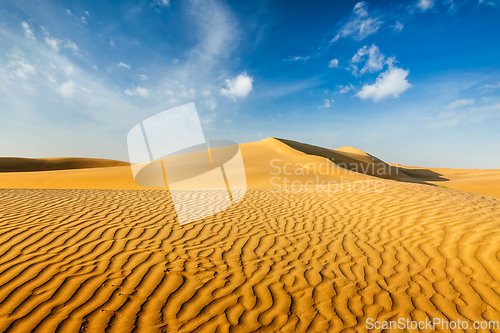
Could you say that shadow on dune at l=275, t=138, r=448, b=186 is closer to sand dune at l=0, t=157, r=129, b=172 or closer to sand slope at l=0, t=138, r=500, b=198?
sand slope at l=0, t=138, r=500, b=198

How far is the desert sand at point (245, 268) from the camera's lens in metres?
2.45

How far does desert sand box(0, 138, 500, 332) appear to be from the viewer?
2451mm

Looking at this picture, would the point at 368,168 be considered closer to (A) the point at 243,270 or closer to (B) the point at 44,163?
(A) the point at 243,270

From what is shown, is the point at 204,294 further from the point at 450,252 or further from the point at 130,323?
the point at 450,252

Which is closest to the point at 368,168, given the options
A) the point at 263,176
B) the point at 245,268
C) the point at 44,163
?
the point at 263,176

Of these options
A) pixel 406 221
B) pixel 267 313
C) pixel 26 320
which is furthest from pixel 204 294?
pixel 406 221

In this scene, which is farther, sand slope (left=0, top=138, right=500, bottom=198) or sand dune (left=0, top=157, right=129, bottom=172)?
sand dune (left=0, top=157, right=129, bottom=172)

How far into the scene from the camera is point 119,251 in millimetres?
3818

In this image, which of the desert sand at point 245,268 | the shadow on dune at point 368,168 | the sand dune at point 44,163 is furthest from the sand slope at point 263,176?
the sand dune at point 44,163

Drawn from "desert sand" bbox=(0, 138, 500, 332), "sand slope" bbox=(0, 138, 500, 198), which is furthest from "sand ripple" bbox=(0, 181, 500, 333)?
"sand slope" bbox=(0, 138, 500, 198)

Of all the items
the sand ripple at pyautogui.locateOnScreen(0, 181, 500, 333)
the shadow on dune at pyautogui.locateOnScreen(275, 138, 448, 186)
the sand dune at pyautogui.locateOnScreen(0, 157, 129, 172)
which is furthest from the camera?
the sand dune at pyautogui.locateOnScreen(0, 157, 129, 172)

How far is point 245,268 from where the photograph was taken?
11.4 feet

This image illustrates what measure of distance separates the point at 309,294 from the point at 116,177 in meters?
17.0

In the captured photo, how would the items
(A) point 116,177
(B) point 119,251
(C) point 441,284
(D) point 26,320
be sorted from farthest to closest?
(A) point 116,177 → (B) point 119,251 → (C) point 441,284 → (D) point 26,320
